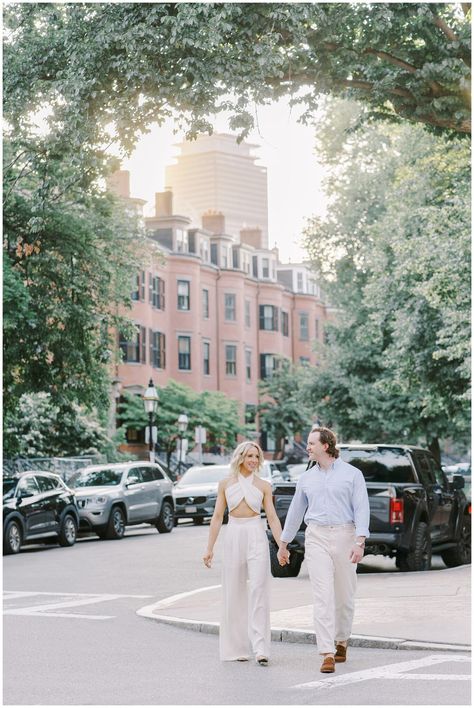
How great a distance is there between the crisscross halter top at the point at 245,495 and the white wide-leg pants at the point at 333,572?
0.51 meters

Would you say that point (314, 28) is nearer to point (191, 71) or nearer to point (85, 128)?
point (191, 71)

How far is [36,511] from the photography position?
25.7 metres

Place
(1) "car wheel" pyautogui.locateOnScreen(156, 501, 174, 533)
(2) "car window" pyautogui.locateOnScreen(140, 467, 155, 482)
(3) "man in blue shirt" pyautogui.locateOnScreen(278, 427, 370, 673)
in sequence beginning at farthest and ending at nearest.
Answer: (1) "car wheel" pyautogui.locateOnScreen(156, 501, 174, 533) < (2) "car window" pyautogui.locateOnScreen(140, 467, 155, 482) < (3) "man in blue shirt" pyautogui.locateOnScreen(278, 427, 370, 673)

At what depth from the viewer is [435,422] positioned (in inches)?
1697

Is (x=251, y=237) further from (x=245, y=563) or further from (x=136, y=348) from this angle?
(x=245, y=563)

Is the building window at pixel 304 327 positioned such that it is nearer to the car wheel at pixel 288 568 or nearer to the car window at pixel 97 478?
the car window at pixel 97 478

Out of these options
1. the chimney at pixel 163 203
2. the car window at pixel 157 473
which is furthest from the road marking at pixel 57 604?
the chimney at pixel 163 203

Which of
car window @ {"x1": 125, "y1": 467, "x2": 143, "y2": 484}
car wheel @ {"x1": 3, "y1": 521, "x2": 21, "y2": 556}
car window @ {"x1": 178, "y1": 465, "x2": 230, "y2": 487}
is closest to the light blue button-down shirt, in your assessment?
car wheel @ {"x1": 3, "y1": 521, "x2": 21, "y2": 556}

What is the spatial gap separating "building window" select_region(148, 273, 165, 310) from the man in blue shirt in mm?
52203

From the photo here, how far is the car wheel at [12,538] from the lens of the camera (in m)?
24.8

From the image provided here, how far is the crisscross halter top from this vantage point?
1031 cm

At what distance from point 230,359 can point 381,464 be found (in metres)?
52.8

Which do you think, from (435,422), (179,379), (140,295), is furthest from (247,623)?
(179,379)

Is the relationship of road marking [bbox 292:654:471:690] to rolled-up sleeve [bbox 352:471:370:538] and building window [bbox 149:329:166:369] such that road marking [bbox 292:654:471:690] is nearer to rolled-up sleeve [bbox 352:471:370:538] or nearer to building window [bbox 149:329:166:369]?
rolled-up sleeve [bbox 352:471:370:538]
